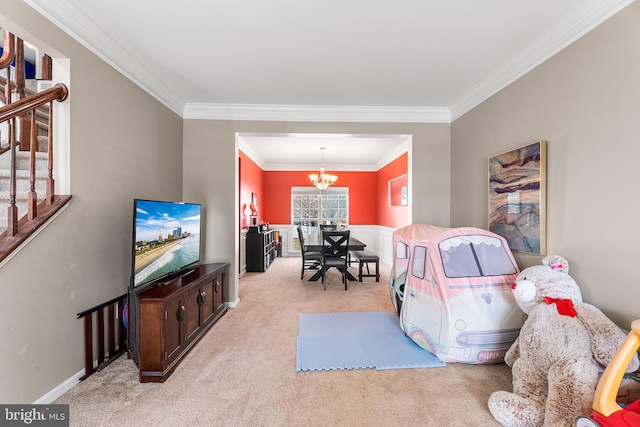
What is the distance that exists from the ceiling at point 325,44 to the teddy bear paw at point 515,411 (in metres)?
2.45

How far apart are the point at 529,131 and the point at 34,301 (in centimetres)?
381

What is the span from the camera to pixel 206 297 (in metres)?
2.66

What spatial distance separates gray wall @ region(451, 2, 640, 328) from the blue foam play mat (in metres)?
1.27

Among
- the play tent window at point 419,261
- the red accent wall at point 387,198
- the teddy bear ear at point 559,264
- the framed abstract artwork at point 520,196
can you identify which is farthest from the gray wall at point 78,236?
the red accent wall at point 387,198

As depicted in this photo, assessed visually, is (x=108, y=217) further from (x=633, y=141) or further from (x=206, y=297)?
(x=633, y=141)

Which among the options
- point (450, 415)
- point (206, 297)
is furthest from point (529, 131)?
point (206, 297)

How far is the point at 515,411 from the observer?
4.78ft

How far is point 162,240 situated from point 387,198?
5.03 meters

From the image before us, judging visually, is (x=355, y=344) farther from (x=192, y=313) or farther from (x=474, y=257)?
(x=192, y=313)

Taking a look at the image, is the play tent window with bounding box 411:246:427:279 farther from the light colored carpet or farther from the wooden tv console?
the wooden tv console

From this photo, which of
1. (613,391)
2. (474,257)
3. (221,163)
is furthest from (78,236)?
(613,391)

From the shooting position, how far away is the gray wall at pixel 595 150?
151 centimetres

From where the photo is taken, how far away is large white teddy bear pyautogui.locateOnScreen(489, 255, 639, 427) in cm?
128

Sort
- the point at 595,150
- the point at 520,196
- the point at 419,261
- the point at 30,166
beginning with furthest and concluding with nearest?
1. the point at 419,261
2. the point at 520,196
3. the point at 595,150
4. the point at 30,166
